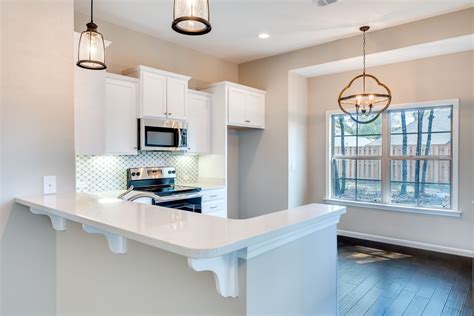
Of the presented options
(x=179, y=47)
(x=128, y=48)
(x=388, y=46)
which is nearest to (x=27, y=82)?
(x=128, y=48)

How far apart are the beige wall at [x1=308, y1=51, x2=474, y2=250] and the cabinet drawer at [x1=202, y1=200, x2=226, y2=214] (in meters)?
1.81

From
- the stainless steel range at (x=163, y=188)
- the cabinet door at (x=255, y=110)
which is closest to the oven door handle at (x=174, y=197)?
the stainless steel range at (x=163, y=188)

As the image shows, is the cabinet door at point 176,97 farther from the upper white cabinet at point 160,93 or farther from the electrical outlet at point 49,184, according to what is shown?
the electrical outlet at point 49,184

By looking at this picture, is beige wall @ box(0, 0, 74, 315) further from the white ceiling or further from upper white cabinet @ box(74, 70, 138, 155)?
the white ceiling

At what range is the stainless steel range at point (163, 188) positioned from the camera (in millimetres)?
3644

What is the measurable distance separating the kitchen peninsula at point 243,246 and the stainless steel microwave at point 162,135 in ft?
6.55

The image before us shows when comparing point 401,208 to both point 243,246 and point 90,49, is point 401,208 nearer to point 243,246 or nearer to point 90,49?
point 243,246

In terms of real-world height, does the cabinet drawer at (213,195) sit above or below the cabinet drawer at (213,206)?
above

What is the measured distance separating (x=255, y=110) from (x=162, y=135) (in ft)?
5.59

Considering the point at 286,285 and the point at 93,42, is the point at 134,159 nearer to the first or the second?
the point at 93,42

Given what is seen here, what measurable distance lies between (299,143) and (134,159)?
2660 millimetres

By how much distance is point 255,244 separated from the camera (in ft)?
3.44

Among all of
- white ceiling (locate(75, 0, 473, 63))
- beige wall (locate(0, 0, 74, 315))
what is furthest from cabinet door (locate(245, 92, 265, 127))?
beige wall (locate(0, 0, 74, 315))

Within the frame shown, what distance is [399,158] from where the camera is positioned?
15.1 ft
